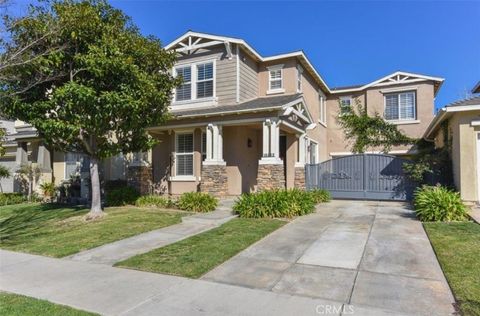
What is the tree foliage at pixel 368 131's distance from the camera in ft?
70.9

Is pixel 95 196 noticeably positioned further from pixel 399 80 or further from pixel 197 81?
pixel 399 80

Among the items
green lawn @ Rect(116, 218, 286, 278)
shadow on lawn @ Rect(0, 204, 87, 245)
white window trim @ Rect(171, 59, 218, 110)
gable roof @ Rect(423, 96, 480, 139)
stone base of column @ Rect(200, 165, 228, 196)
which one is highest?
white window trim @ Rect(171, 59, 218, 110)

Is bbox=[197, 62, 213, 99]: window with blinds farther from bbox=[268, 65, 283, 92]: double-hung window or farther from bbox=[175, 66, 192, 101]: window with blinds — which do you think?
bbox=[268, 65, 283, 92]: double-hung window

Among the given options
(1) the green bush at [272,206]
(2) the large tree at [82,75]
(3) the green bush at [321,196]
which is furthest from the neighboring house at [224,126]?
(2) the large tree at [82,75]

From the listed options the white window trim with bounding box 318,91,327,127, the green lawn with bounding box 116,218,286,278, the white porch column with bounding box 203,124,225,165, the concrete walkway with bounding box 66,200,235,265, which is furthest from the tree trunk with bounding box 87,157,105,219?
the white window trim with bounding box 318,91,327,127

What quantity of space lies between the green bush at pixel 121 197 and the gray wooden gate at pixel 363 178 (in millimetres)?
8178

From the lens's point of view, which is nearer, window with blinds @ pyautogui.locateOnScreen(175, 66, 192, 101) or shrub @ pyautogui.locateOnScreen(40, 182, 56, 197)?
window with blinds @ pyautogui.locateOnScreen(175, 66, 192, 101)

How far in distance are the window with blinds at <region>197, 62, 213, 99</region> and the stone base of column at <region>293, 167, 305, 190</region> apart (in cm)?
551

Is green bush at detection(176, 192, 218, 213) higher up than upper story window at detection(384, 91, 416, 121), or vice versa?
upper story window at detection(384, 91, 416, 121)

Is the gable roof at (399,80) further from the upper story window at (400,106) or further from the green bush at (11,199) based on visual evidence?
the green bush at (11,199)

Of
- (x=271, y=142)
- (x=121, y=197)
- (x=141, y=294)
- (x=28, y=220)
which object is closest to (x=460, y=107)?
(x=271, y=142)

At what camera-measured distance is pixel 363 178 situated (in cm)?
1578

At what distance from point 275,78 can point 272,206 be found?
8858mm

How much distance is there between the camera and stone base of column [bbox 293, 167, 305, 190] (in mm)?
16125
